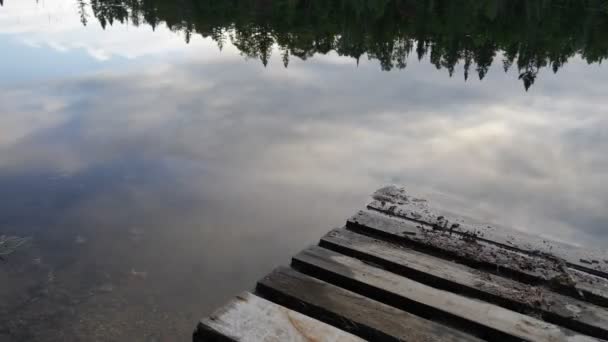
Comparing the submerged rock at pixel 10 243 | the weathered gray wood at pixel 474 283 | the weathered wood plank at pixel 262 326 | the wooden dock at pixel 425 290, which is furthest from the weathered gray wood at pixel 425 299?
the submerged rock at pixel 10 243

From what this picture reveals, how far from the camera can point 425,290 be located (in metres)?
6.07

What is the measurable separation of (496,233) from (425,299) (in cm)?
263

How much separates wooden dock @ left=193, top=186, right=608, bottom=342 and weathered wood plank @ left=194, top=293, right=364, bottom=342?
0.01m

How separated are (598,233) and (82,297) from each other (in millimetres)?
12227

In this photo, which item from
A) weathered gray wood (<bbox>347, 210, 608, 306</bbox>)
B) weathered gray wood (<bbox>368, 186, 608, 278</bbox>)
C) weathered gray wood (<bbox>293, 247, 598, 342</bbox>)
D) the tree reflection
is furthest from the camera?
the tree reflection

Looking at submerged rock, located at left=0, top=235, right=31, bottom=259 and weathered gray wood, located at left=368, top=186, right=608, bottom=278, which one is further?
submerged rock, located at left=0, top=235, right=31, bottom=259

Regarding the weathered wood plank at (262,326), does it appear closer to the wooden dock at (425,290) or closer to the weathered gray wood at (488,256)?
the wooden dock at (425,290)

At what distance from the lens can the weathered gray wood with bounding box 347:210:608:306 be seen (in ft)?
21.0

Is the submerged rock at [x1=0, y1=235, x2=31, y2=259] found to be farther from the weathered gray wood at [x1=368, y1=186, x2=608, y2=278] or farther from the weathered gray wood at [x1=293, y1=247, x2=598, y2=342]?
the weathered gray wood at [x1=368, y1=186, x2=608, y2=278]

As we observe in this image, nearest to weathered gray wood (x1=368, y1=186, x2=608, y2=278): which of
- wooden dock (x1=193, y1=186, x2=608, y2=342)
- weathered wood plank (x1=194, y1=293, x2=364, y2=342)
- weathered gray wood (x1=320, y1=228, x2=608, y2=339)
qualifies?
wooden dock (x1=193, y1=186, x2=608, y2=342)

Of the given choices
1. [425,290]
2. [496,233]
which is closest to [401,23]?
[496,233]

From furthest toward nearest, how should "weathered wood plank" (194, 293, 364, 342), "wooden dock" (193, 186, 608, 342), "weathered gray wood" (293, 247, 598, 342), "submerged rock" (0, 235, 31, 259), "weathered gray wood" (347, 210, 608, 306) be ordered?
"submerged rock" (0, 235, 31, 259) → "weathered gray wood" (347, 210, 608, 306) → "weathered gray wood" (293, 247, 598, 342) → "wooden dock" (193, 186, 608, 342) → "weathered wood plank" (194, 293, 364, 342)

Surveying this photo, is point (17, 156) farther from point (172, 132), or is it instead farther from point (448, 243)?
point (448, 243)

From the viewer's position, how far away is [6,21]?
51.8m
